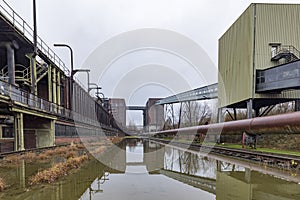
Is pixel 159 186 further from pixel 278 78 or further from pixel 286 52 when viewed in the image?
pixel 286 52

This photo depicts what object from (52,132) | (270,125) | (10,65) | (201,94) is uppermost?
(10,65)

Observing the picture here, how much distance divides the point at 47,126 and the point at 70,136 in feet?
21.5

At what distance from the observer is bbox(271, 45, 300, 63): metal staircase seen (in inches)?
852

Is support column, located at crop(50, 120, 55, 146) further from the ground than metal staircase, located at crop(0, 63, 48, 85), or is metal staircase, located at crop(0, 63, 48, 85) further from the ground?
metal staircase, located at crop(0, 63, 48, 85)

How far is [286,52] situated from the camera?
70.3 ft

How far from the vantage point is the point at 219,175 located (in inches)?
376

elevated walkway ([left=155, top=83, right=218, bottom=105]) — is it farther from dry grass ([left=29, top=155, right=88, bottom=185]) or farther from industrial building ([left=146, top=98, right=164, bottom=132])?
dry grass ([left=29, top=155, right=88, bottom=185])

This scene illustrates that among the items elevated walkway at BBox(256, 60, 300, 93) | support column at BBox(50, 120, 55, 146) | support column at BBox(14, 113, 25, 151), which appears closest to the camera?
support column at BBox(14, 113, 25, 151)

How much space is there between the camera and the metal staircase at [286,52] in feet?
71.0

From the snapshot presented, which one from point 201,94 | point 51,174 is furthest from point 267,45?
point 51,174

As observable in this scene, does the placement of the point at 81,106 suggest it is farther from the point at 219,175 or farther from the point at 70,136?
the point at 219,175

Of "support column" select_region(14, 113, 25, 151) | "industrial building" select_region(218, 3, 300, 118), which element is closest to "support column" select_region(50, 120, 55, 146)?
"support column" select_region(14, 113, 25, 151)

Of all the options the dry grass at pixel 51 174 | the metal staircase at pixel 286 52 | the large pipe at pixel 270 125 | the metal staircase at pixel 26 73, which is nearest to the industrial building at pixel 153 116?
the metal staircase at pixel 26 73

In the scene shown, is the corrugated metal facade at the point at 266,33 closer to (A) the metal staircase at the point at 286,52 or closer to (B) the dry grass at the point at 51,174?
(A) the metal staircase at the point at 286,52
